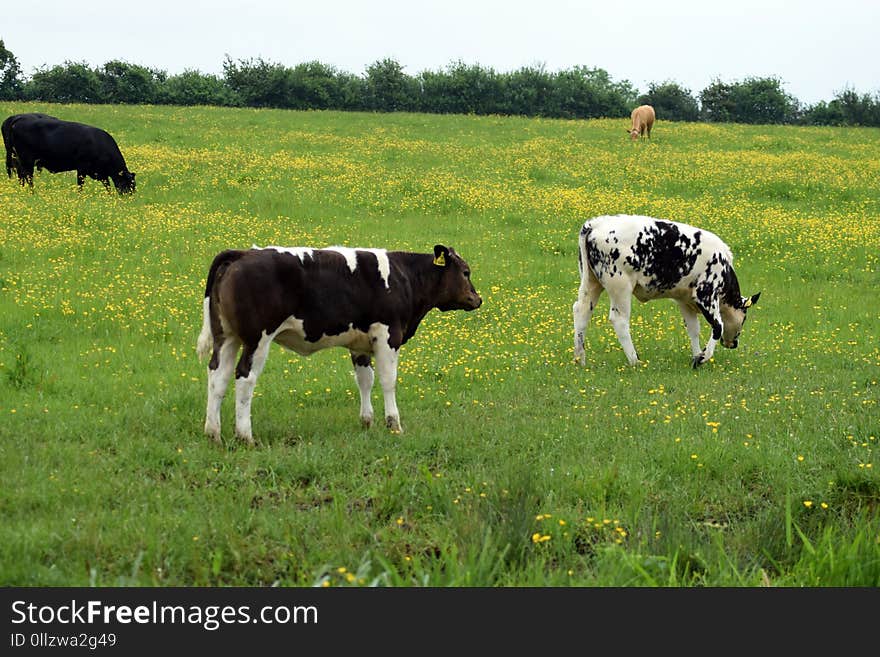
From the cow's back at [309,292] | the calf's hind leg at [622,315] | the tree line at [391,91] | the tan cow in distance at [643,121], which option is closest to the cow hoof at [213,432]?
the cow's back at [309,292]

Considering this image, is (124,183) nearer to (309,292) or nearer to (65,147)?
(65,147)

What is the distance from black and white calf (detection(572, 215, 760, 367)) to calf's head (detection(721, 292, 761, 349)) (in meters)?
0.03

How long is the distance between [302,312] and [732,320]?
7867mm

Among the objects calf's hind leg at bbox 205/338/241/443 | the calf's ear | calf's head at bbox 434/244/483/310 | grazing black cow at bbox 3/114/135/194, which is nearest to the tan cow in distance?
grazing black cow at bbox 3/114/135/194

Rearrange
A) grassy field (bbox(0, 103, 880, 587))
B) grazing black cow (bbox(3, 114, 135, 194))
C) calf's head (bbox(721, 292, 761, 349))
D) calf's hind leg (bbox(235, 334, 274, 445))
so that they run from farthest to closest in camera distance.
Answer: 1. grazing black cow (bbox(3, 114, 135, 194))
2. calf's head (bbox(721, 292, 761, 349))
3. calf's hind leg (bbox(235, 334, 274, 445))
4. grassy field (bbox(0, 103, 880, 587))

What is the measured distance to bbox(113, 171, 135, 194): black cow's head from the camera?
2493 cm

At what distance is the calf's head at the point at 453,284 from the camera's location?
10.5 meters

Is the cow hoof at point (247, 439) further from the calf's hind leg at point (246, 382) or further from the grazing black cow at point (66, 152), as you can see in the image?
the grazing black cow at point (66, 152)

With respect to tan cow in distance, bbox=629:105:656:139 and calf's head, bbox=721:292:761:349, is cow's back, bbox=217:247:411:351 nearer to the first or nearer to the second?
calf's head, bbox=721:292:761:349

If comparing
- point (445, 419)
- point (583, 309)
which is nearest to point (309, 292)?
point (445, 419)

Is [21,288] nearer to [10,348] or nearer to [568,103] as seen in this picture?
[10,348]

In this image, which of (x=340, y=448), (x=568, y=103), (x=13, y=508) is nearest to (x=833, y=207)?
(x=340, y=448)

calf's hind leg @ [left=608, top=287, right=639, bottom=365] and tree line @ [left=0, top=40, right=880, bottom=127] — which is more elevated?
tree line @ [left=0, top=40, right=880, bottom=127]

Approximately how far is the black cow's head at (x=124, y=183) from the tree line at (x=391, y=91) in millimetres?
39468
